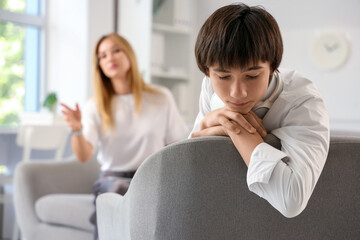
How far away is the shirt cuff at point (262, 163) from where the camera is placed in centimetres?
101

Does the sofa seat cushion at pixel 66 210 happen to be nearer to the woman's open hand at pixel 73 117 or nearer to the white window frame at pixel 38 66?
the woman's open hand at pixel 73 117

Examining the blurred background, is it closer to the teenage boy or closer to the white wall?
the white wall

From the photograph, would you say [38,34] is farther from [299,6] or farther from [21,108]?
[299,6]

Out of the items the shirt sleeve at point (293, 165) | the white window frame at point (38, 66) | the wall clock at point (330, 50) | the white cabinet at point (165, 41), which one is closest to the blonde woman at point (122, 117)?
the shirt sleeve at point (293, 165)

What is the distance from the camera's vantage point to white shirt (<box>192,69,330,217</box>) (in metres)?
1.02

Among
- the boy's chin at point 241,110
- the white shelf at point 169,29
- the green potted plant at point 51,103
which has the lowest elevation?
the green potted plant at point 51,103

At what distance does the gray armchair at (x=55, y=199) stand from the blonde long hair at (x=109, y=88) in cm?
43

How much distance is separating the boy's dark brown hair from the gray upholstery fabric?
158 mm

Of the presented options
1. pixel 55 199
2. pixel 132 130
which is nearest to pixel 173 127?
pixel 132 130

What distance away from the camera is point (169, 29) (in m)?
4.86

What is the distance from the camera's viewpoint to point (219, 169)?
1.07 m

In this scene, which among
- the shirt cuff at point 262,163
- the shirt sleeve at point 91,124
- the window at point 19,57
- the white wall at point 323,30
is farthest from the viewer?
the window at point 19,57

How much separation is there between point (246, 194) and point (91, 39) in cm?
433

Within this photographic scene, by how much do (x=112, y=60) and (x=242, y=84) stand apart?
164 cm
